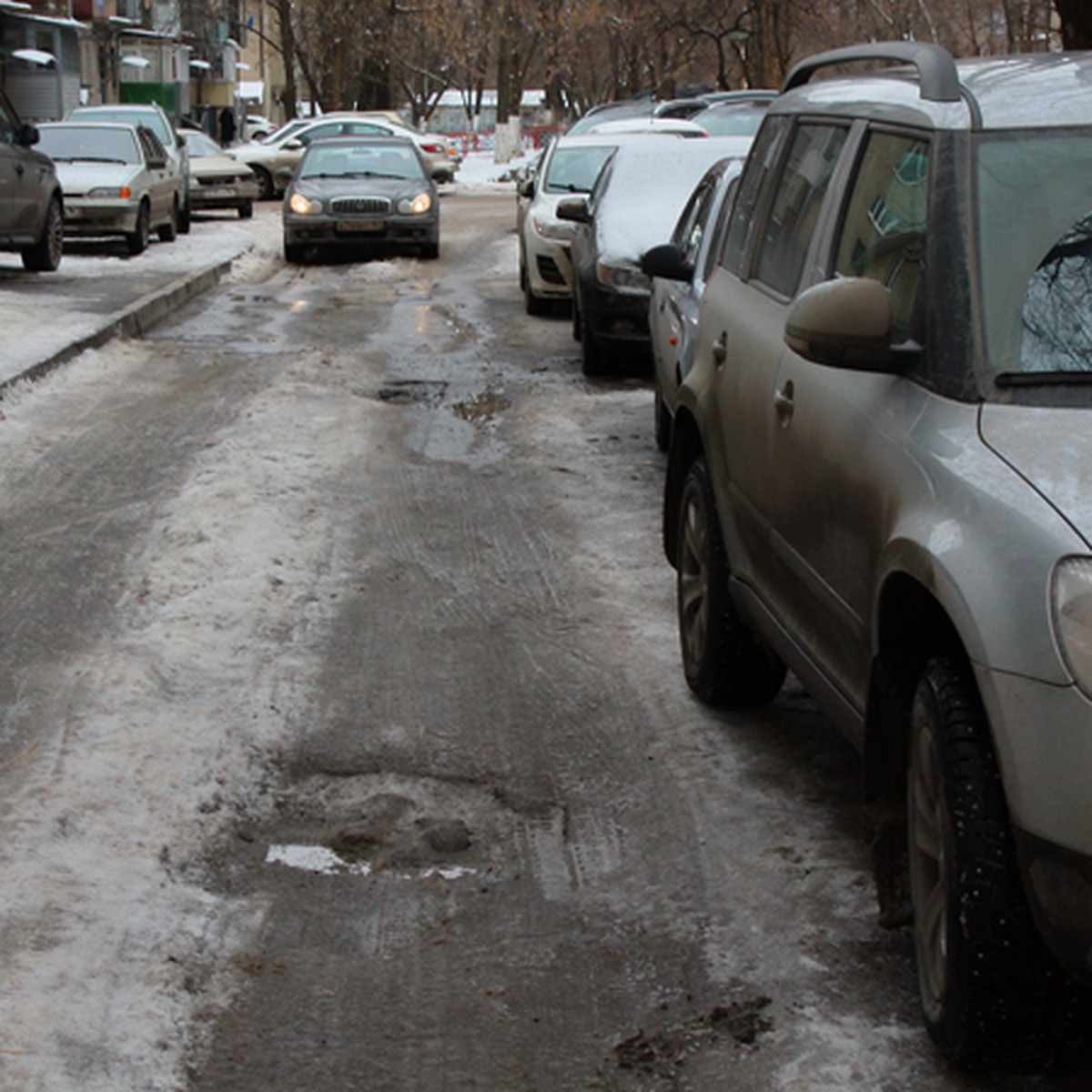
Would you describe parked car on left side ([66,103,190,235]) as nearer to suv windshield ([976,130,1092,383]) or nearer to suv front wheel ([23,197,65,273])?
suv front wheel ([23,197,65,273])

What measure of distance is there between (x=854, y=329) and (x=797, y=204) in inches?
53.6

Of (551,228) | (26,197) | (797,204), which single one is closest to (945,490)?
(797,204)

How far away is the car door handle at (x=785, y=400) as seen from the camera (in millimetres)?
4309

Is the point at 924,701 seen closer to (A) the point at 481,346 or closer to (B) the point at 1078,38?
(A) the point at 481,346

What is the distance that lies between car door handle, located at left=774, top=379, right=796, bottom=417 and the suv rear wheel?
45.4 inches

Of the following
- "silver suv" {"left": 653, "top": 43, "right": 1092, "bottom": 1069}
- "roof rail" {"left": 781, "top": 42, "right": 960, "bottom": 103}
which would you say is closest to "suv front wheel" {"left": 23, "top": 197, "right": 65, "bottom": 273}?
"silver suv" {"left": 653, "top": 43, "right": 1092, "bottom": 1069}

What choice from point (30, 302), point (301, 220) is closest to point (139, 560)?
point (30, 302)

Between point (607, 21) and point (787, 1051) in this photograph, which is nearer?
point (787, 1051)

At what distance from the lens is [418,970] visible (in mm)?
3803

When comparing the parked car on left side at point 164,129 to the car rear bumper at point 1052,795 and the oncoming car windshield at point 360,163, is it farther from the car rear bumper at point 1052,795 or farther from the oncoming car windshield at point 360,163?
the car rear bumper at point 1052,795

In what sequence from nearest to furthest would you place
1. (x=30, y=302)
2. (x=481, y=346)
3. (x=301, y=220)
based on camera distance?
1. (x=481, y=346)
2. (x=30, y=302)
3. (x=301, y=220)

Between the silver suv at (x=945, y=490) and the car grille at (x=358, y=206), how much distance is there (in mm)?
17277

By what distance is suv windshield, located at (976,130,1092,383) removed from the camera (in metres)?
3.53

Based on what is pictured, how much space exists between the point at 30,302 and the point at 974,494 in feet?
48.3
